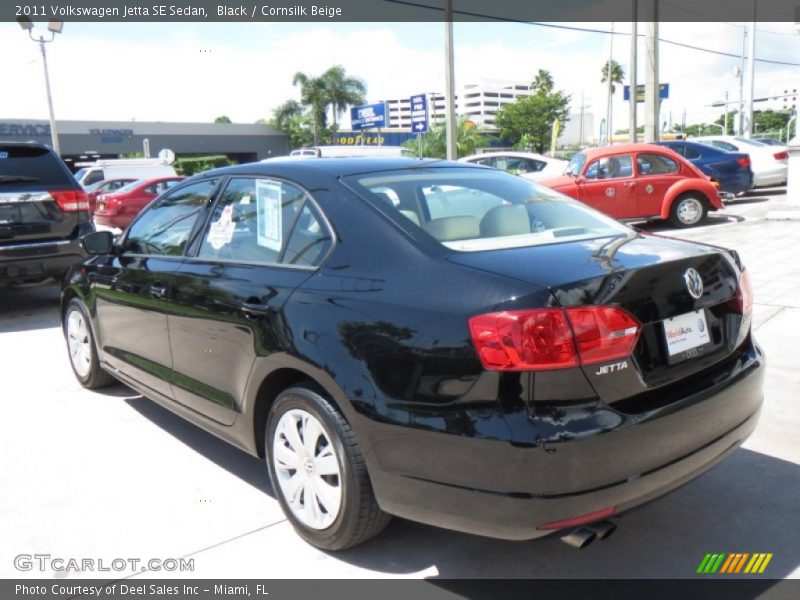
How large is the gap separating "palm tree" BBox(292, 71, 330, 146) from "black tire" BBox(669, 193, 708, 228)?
46076 mm

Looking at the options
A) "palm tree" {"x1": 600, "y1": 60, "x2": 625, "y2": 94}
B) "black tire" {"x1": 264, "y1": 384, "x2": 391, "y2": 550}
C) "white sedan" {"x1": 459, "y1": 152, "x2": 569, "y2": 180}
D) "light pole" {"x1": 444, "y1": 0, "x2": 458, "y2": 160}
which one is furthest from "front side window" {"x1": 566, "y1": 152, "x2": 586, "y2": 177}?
"palm tree" {"x1": 600, "y1": 60, "x2": 625, "y2": 94}

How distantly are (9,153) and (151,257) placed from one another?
4531 millimetres

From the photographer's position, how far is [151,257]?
418 cm

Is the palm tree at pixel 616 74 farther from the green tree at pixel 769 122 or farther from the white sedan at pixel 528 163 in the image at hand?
the white sedan at pixel 528 163

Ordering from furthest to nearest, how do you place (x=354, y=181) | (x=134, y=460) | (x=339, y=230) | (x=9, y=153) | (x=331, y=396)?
1. (x=9, y=153)
2. (x=134, y=460)
3. (x=354, y=181)
4. (x=339, y=230)
5. (x=331, y=396)

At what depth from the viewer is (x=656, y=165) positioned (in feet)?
42.5

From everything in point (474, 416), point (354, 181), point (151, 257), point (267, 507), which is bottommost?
point (267, 507)

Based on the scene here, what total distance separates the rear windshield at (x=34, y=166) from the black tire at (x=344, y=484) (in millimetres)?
6049

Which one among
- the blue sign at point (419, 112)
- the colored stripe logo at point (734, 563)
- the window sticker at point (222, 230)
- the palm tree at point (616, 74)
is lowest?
the colored stripe logo at point (734, 563)

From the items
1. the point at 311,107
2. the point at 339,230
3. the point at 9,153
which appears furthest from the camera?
the point at 311,107

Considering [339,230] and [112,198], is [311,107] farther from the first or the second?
[339,230]

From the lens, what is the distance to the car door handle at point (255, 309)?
3045 mm

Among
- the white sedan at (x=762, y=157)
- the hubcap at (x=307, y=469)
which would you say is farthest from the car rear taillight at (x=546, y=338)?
the white sedan at (x=762, y=157)

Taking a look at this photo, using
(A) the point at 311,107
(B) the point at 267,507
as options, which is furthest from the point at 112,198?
(A) the point at 311,107
